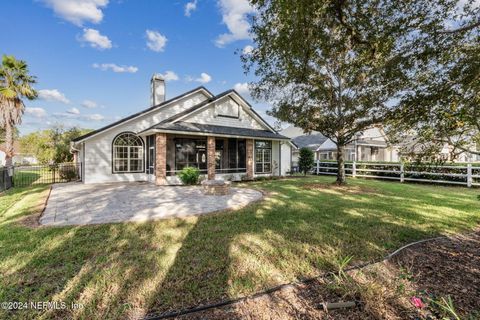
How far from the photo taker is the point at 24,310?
256cm

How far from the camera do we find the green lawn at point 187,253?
2836 mm

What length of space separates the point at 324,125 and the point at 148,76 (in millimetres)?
15253

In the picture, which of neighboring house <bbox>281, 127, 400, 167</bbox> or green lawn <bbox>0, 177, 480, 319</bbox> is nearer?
green lawn <bbox>0, 177, 480, 319</bbox>

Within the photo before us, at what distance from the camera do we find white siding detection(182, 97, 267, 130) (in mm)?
15205

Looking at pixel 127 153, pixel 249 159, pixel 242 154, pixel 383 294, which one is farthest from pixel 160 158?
pixel 383 294

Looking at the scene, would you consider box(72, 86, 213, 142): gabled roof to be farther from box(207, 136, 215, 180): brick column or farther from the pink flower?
the pink flower

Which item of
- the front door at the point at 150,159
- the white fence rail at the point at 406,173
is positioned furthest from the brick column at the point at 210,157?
the white fence rail at the point at 406,173

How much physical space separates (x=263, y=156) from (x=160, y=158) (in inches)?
322

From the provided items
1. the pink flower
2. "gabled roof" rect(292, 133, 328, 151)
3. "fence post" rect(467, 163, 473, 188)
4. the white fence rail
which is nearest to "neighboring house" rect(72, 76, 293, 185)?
the white fence rail

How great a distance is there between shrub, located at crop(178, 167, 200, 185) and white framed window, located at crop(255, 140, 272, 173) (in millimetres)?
5984

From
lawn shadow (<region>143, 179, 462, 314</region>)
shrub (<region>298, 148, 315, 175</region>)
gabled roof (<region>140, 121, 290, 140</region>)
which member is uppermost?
gabled roof (<region>140, 121, 290, 140</region>)

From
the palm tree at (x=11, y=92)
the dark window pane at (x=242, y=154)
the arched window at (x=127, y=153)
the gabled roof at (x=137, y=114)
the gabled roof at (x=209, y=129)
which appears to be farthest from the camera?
the dark window pane at (x=242, y=154)

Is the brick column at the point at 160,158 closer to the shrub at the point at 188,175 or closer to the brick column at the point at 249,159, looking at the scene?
the shrub at the point at 188,175

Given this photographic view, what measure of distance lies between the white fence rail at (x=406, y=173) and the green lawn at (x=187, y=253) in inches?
250
